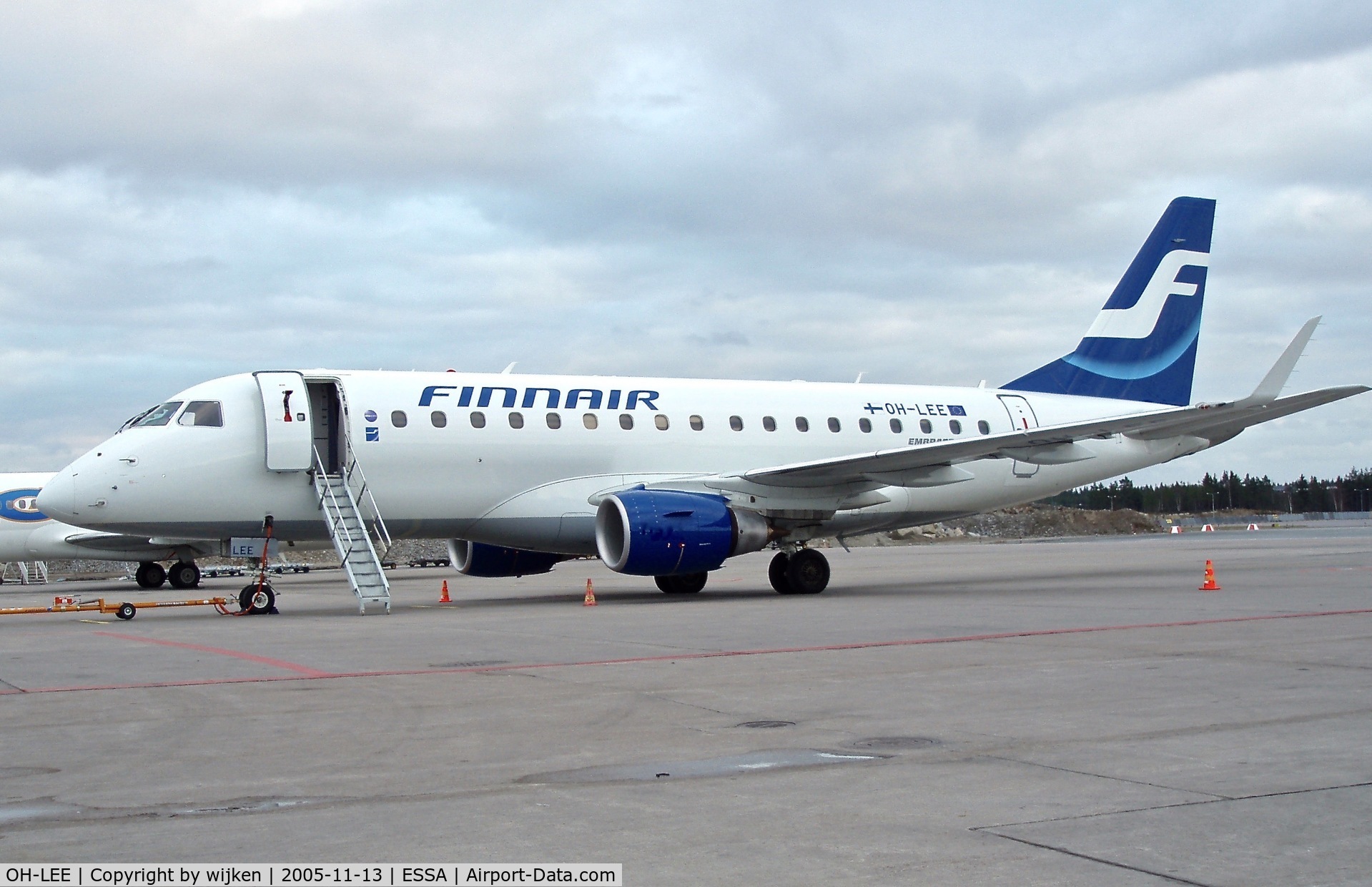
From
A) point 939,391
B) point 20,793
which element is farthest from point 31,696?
point 939,391

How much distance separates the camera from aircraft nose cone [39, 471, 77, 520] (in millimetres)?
17844

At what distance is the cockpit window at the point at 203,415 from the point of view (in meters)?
18.7

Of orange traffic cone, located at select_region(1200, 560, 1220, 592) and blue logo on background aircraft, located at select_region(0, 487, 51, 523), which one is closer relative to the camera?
orange traffic cone, located at select_region(1200, 560, 1220, 592)

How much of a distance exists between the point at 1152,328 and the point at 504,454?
1417cm

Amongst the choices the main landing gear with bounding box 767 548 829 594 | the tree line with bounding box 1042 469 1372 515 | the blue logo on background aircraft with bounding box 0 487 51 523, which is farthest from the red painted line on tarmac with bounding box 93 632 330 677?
the tree line with bounding box 1042 469 1372 515

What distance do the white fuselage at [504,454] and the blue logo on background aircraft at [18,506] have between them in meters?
18.9

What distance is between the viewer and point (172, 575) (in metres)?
32.4

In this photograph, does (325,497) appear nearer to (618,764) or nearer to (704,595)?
(704,595)

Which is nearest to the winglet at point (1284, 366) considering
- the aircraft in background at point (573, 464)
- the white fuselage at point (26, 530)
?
the aircraft in background at point (573, 464)

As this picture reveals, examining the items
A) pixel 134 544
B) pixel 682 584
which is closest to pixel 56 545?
pixel 134 544

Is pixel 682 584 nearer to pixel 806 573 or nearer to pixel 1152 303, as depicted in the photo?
pixel 806 573

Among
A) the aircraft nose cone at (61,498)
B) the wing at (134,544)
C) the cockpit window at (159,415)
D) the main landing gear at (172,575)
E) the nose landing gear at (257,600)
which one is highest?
the cockpit window at (159,415)

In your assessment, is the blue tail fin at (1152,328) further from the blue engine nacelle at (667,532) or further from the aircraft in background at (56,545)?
the aircraft in background at (56,545)

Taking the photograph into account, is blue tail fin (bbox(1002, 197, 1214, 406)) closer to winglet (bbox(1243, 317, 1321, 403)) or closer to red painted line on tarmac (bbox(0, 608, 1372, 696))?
winglet (bbox(1243, 317, 1321, 403))
